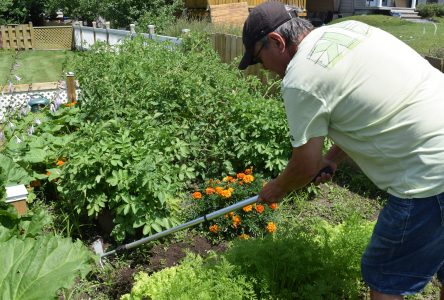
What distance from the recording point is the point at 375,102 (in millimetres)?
1998

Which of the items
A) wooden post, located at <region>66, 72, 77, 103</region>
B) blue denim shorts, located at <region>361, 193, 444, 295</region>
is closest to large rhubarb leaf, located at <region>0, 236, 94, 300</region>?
blue denim shorts, located at <region>361, 193, 444, 295</region>

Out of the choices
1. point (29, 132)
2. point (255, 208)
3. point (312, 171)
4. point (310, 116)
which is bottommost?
point (255, 208)

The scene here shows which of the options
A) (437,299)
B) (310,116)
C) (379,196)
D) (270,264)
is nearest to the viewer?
(310,116)

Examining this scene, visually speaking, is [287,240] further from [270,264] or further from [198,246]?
[198,246]

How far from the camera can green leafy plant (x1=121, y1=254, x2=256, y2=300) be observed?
8.86ft

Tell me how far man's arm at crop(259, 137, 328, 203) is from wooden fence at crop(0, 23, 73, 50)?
19.2 m

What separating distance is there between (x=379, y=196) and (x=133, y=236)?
2.47 meters

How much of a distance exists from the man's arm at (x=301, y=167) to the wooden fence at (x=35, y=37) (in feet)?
63.1

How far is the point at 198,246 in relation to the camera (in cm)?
379

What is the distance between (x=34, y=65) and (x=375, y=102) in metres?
15.7

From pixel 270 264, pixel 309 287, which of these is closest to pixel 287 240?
pixel 270 264

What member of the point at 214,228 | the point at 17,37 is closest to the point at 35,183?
the point at 214,228

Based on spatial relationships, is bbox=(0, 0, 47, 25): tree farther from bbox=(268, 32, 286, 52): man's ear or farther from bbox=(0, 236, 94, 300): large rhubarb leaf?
bbox=(268, 32, 286, 52): man's ear

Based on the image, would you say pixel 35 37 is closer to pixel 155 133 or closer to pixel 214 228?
pixel 155 133
